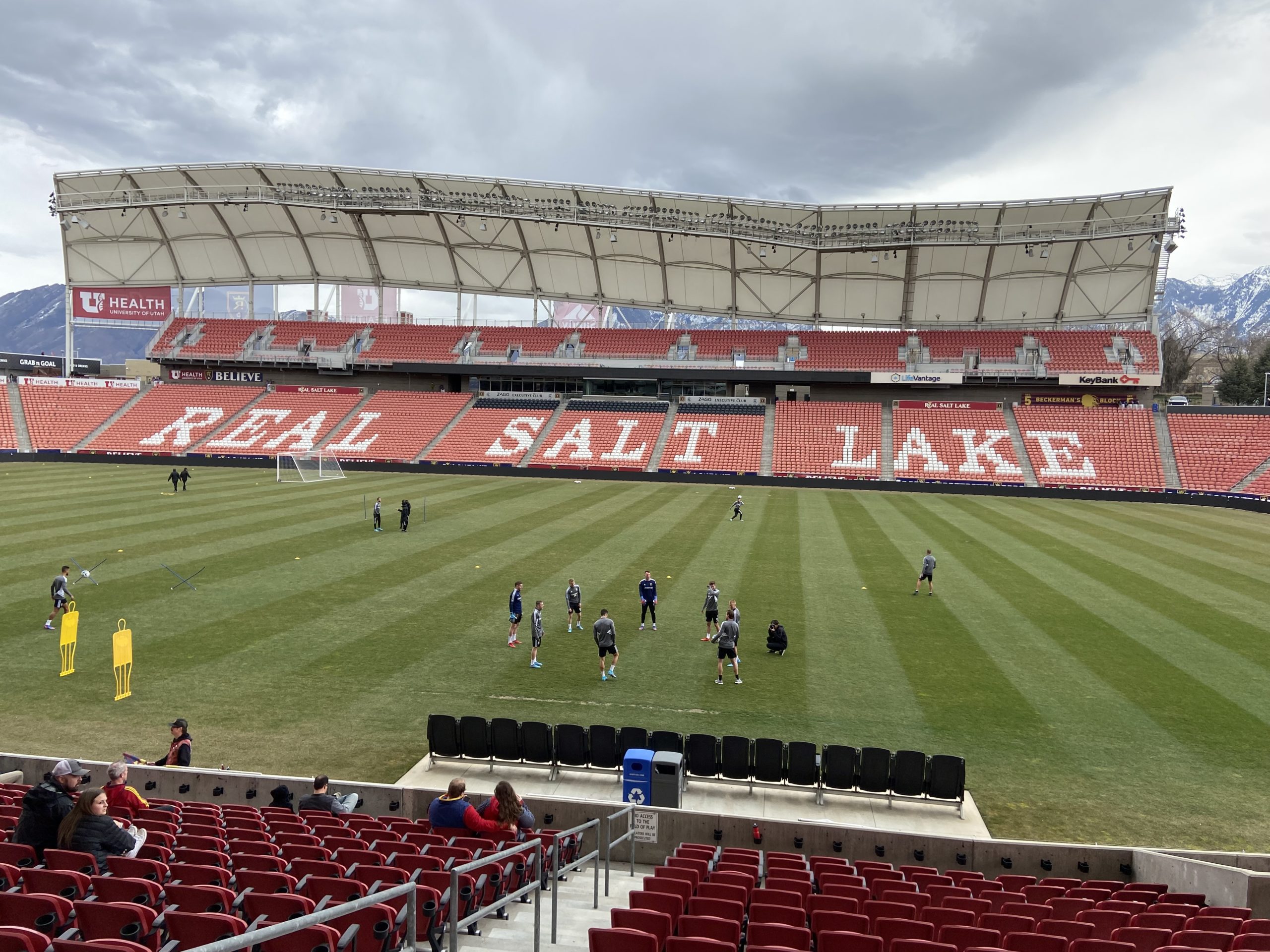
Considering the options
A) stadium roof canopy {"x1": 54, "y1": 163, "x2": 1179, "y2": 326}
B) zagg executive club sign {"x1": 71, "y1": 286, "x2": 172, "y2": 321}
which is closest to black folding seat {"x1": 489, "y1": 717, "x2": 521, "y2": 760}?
stadium roof canopy {"x1": 54, "y1": 163, "x2": 1179, "y2": 326}

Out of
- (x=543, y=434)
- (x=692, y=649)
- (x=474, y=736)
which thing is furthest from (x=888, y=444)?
(x=474, y=736)

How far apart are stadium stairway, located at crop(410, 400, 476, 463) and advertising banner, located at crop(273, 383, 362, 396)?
1000 cm

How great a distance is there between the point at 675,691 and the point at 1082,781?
6.51m

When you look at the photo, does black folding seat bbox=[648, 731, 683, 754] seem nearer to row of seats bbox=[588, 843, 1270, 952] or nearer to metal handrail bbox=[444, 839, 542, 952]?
row of seats bbox=[588, 843, 1270, 952]

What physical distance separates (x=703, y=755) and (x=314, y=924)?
7178 mm

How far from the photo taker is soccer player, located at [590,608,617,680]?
1359 centimetres

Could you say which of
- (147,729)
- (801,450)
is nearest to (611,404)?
(801,450)

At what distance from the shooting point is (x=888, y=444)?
168ft

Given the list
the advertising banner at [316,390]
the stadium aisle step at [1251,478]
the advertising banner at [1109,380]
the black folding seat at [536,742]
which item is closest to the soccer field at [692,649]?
the black folding seat at [536,742]

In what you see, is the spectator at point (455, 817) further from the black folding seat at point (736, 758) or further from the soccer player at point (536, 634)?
the soccer player at point (536, 634)

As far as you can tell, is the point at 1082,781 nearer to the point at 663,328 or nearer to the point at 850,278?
the point at 850,278

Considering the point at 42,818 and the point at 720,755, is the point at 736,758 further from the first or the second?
the point at 42,818

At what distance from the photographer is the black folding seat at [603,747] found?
1038cm

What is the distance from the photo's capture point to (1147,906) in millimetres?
6602
